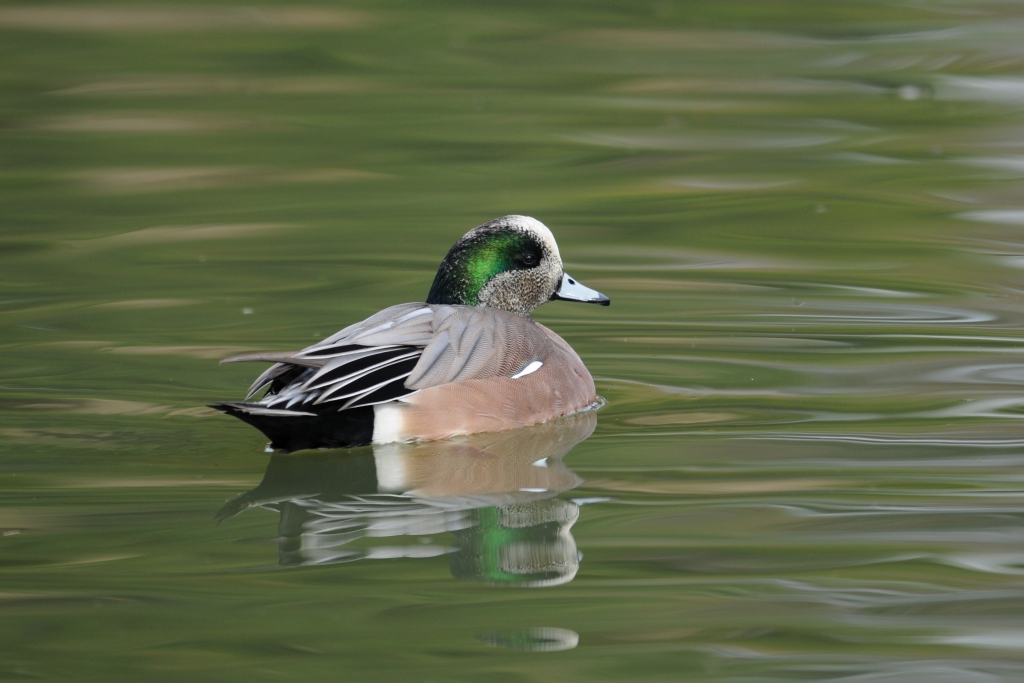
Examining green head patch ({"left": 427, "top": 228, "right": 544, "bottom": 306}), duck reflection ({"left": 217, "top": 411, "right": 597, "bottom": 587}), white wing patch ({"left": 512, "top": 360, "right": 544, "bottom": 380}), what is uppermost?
green head patch ({"left": 427, "top": 228, "right": 544, "bottom": 306})

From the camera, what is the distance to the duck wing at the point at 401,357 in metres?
5.20

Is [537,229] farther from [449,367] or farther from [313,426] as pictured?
[313,426]

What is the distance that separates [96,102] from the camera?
10820 mm

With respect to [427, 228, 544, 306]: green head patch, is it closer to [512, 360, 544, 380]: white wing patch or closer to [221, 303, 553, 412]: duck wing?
[221, 303, 553, 412]: duck wing

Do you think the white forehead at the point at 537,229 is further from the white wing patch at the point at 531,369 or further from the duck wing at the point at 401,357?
the white wing patch at the point at 531,369

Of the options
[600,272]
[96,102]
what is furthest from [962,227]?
[96,102]

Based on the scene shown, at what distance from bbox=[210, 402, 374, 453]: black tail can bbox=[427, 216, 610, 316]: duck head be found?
3.37ft

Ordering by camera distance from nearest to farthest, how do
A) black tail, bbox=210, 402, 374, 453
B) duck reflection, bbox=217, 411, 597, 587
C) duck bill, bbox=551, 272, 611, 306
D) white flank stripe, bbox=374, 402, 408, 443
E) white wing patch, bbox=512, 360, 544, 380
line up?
1. duck reflection, bbox=217, 411, 597, 587
2. black tail, bbox=210, 402, 374, 453
3. white flank stripe, bbox=374, 402, 408, 443
4. white wing patch, bbox=512, 360, 544, 380
5. duck bill, bbox=551, 272, 611, 306

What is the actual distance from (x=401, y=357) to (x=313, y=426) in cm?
44

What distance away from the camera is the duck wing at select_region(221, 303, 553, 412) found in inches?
205

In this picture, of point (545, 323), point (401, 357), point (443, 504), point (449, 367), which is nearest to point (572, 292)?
point (545, 323)

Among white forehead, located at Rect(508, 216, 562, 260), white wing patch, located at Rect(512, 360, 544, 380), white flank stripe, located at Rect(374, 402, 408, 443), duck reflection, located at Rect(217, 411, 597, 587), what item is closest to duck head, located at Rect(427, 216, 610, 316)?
white forehead, located at Rect(508, 216, 562, 260)

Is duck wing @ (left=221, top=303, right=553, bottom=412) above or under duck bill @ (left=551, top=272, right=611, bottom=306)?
under

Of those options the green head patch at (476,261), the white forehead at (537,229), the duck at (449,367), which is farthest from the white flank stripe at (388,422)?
the white forehead at (537,229)
